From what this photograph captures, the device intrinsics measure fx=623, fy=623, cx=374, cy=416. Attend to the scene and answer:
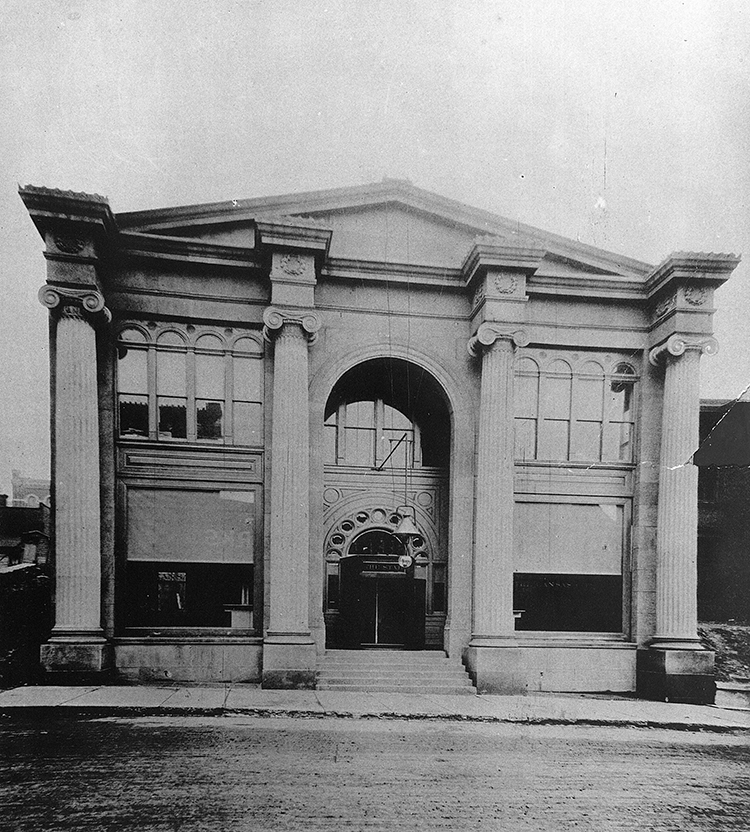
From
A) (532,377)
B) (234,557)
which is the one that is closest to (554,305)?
(532,377)

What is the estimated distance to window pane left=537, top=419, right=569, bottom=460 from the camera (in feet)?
51.2

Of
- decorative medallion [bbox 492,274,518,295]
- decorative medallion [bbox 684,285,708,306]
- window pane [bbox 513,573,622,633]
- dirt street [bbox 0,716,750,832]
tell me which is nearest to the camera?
dirt street [bbox 0,716,750,832]

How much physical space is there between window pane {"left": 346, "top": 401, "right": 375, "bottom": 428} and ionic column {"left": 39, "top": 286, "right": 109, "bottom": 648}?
235 inches

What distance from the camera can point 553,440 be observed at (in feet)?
51.4

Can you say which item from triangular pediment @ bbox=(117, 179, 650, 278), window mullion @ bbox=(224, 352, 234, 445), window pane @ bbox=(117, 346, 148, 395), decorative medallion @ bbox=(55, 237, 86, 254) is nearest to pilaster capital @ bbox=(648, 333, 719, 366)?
triangular pediment @ bbox=(117, 179, 650, 278)

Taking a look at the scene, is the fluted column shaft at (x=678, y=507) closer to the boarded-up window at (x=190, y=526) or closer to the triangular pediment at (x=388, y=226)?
the triangular pediment at (x=388, y=226)

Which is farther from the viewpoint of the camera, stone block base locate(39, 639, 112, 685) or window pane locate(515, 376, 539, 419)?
window pane locate(515, 376, 539, 419)

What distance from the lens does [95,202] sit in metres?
13.0

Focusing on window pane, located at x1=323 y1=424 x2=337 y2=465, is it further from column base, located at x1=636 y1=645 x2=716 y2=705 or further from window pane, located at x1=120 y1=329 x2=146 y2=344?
column base, located at x1=636 y1=645 x2=716 y2=705

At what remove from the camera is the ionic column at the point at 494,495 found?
550 inches

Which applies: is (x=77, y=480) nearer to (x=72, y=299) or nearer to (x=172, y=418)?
(x=172, y=418)

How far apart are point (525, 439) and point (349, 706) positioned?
24.8 feet

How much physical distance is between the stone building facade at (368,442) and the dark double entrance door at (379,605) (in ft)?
0.19

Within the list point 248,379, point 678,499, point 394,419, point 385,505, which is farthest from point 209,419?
point 678,499
